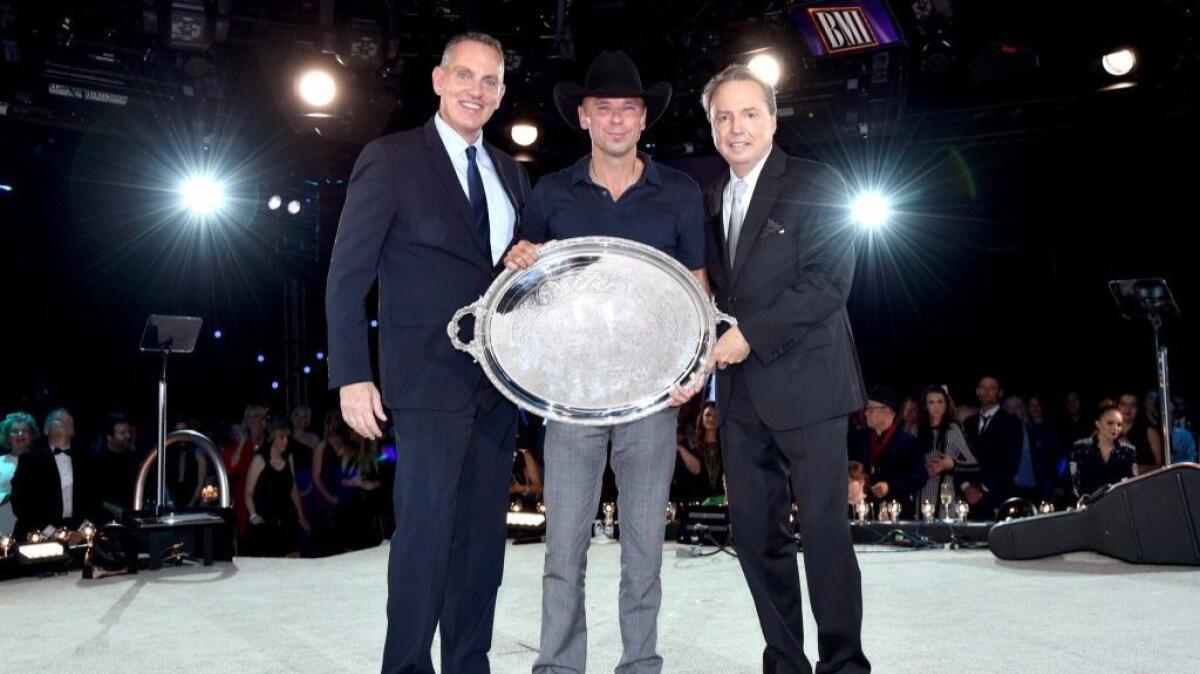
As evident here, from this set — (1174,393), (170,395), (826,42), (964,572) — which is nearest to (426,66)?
(826,42)

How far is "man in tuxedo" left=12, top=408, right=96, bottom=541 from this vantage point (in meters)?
7.80

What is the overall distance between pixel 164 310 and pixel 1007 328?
11.8 m

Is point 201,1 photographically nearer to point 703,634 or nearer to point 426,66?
point 426,66

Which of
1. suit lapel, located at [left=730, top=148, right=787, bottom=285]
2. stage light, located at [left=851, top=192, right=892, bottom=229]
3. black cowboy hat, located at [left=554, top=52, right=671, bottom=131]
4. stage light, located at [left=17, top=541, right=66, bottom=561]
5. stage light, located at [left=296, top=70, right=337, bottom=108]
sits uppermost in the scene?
stage light, located at [left=296, top=70, right=337, bottom=108]

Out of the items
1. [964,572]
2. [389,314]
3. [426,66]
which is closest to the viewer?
[389,314]

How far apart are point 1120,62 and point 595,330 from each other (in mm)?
8289

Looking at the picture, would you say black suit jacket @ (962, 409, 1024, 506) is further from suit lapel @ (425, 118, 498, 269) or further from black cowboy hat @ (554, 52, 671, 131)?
suit lapel @ (425, 118, 498, 269)

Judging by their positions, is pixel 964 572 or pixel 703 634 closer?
pixel 703 634

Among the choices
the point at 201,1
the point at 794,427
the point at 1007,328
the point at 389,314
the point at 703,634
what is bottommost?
the point at 703,634

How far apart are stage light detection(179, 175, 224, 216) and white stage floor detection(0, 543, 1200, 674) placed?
210 inches

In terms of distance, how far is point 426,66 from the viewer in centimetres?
982

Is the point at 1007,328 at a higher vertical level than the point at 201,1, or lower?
lower

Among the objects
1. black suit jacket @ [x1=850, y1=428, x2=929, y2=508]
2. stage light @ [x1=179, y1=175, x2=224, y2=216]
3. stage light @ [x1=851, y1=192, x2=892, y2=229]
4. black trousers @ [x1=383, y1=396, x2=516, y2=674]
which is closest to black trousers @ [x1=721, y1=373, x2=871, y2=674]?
black trousers @ [x1=383, y1=396, x2=516, y2=674]

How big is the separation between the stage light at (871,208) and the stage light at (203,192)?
7164 millimetres
